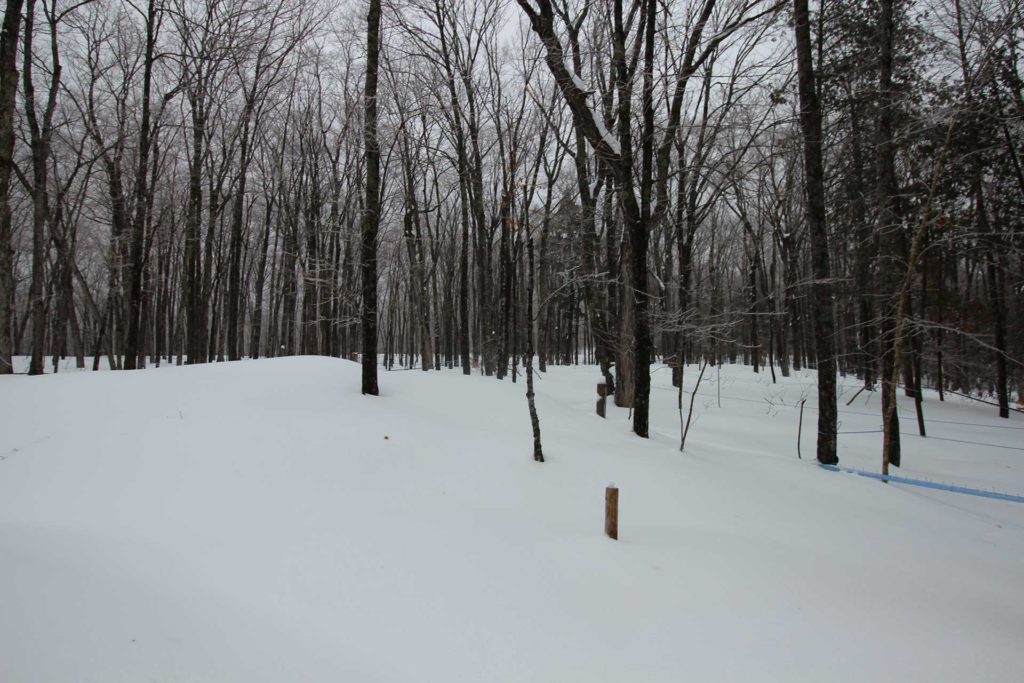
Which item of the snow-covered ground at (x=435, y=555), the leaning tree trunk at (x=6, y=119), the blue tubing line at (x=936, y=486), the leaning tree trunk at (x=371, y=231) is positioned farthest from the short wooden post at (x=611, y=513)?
the leaning tree trunk at (x=6, y=119)

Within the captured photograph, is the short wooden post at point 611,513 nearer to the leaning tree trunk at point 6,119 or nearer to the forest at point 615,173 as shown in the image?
the forest at point 615,173

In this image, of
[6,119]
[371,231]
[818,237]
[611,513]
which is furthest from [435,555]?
[6,119]

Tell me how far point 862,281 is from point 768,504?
10.9 meters

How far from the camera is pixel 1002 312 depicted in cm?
1340

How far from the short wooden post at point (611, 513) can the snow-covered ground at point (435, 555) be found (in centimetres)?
10

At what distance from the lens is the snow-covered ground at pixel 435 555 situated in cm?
253

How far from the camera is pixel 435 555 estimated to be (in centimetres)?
348

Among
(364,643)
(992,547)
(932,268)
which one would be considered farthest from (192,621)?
(932,268)

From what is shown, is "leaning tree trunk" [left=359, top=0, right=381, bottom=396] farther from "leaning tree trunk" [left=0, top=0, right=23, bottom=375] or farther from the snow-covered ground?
"leaning tree trunk" [left=0, top=0, right=23, bottom=375]

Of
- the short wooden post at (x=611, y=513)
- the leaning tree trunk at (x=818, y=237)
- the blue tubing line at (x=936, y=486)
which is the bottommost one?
the blue tubing line at (x=936, y=486)

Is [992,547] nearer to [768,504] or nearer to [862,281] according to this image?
[768,504]

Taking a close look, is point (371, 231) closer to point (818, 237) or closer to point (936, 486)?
point (818, 237)

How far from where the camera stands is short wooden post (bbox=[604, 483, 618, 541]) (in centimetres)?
384

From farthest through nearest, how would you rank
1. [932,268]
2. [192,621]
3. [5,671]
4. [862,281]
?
[932,268] < [862,281] < [192,621] < [5,671]
